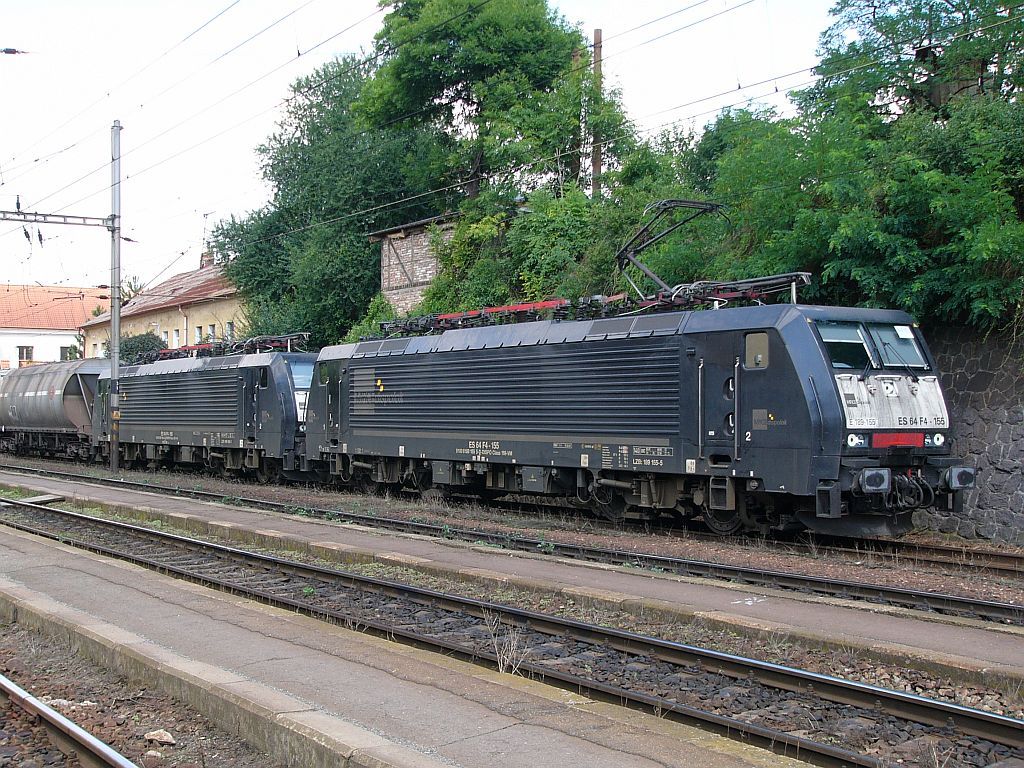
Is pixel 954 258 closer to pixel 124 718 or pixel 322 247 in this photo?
pixel 124 718

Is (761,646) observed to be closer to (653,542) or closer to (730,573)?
(730,573)

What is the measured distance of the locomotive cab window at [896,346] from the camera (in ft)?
42.1

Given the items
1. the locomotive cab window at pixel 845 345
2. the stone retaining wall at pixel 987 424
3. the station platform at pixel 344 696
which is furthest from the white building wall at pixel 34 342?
the station platform at pixel 344 696

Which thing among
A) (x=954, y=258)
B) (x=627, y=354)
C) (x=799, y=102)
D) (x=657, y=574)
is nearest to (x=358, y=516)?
(x=627, y=354)

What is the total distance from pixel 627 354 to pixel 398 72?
21.8 metres

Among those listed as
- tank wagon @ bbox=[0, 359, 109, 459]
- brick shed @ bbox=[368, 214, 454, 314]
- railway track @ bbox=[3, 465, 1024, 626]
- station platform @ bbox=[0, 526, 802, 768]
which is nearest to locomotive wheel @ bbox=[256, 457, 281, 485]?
railway track @ bbox=[3, 465, 1024, 626]

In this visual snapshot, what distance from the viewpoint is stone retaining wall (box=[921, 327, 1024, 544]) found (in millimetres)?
14422

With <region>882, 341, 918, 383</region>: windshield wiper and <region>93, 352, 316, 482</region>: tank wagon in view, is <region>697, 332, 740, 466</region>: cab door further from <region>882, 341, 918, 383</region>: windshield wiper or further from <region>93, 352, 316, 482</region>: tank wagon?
<region>93, 352, 316, 482</region>: tank wagon

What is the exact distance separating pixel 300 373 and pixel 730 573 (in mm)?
14396

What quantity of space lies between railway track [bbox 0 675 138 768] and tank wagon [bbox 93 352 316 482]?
1560 centimetres

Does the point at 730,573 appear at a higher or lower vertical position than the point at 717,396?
lower

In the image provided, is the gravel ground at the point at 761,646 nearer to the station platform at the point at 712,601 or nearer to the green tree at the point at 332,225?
the station platform at the point at 712,601

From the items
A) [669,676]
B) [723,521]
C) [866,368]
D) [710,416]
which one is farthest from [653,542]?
[669,676]

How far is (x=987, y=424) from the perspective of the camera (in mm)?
14867
